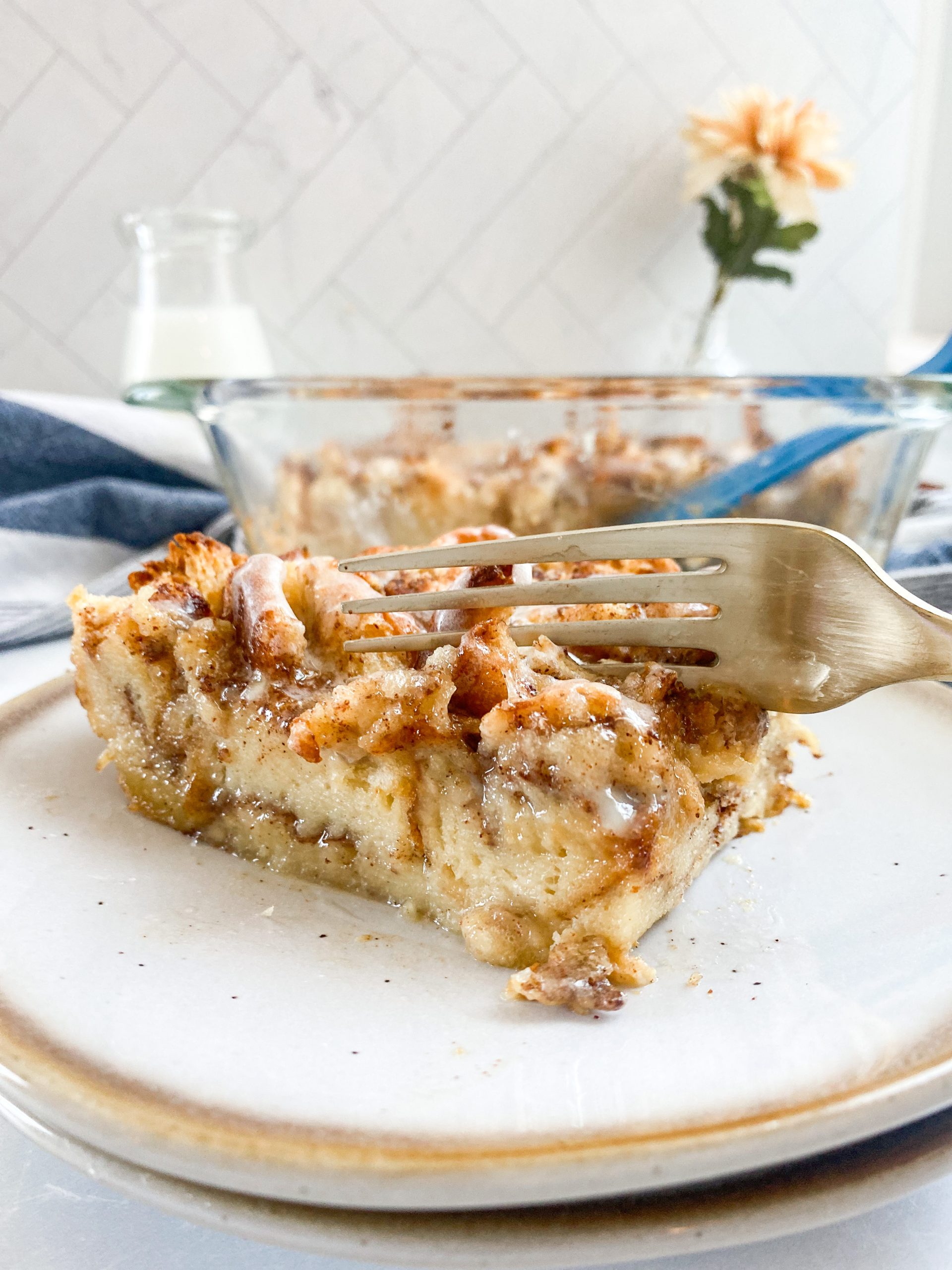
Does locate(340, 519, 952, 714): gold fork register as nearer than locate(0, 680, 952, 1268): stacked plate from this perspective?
No

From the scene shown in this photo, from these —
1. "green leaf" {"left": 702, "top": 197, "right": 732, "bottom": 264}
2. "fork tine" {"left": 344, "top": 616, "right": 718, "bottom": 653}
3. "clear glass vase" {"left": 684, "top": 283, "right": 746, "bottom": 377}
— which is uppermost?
"green leaf" {"left": 702, "top": 197, "right": 732, "bottom": 264}

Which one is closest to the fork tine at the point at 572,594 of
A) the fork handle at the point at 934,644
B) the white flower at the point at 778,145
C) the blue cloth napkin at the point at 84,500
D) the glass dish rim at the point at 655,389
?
the fork handle at the point at 934,644

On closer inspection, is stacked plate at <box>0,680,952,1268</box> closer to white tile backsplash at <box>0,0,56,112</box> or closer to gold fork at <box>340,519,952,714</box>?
gold fork at <box>340,519,952,714</box>

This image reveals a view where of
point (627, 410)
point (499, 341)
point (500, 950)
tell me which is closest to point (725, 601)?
point (500, 950)

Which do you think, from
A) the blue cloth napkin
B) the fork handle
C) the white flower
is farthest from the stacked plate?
the white flower

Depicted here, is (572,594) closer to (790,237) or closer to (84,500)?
(84,500)

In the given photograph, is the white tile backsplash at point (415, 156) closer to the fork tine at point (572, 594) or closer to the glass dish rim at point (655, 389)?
the glass dish rim at point (655, 389)

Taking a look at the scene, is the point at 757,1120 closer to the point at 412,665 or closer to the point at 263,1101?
the point at 263,1101
